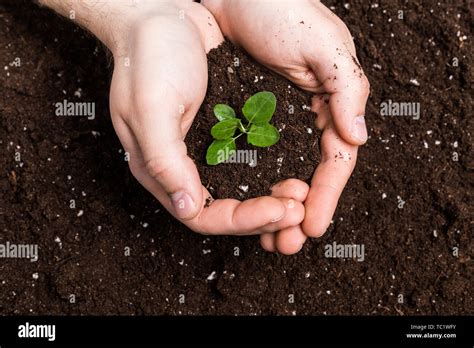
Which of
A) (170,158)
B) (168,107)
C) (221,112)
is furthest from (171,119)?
(221,112)

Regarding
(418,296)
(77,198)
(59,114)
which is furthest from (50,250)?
(418,296)

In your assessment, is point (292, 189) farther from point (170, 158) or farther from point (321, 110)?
point (170, 158)

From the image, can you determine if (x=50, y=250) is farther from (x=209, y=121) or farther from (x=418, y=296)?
(x=418, y=296)

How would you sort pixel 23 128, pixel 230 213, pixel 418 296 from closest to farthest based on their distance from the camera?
pixel 230 213 < pixel 418 296 < pixel 23 128

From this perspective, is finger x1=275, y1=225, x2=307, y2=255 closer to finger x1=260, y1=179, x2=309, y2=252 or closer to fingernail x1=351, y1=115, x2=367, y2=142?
finger x1=260, y1=179, x2=309, y2=252

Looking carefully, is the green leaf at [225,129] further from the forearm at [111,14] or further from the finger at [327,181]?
the forearm at [111,14]

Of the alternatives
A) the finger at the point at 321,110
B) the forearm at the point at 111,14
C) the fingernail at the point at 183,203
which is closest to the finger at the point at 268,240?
the fingernail at the point at 183,203
